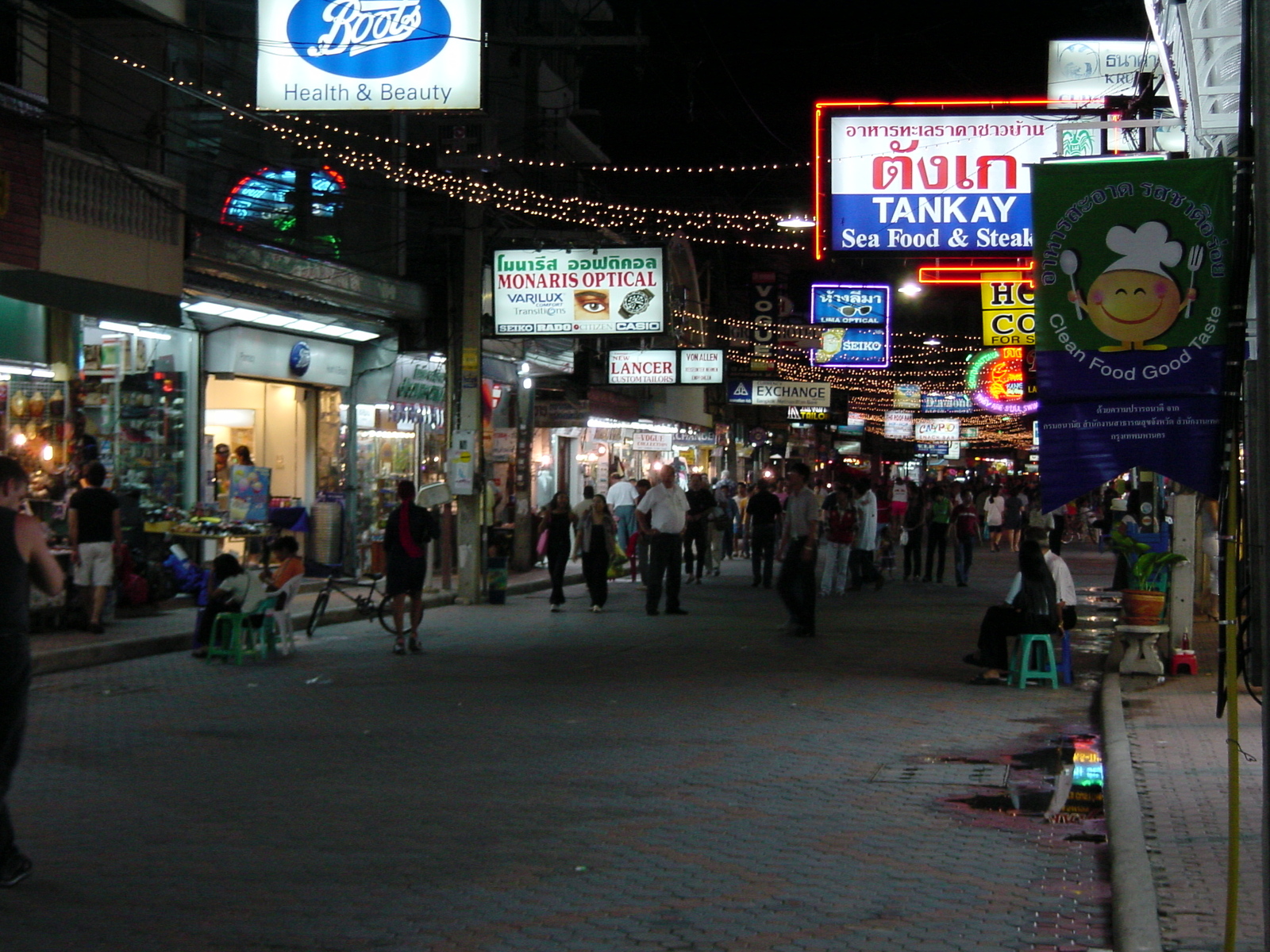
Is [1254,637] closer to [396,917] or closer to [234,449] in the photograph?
[396,917]

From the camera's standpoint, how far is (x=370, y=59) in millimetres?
17328

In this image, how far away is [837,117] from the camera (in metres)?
16.4

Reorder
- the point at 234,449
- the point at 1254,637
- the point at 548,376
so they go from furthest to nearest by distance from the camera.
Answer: the point at 548,376 → the point at 234,449 → the point at 1254,637

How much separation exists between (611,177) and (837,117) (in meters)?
23.2

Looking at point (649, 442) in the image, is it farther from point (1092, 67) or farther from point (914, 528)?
→ point (1092, 67)

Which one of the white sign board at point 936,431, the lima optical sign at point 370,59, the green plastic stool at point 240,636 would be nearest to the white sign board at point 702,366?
the lima optical sign at point 370,59

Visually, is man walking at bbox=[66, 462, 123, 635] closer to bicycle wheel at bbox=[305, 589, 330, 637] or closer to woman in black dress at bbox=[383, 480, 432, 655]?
bicycle wheel at bbox=[305, 589, 330, 637]

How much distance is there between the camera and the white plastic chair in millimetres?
15664

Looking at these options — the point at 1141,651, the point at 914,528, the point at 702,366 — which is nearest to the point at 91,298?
the point at 1141,651

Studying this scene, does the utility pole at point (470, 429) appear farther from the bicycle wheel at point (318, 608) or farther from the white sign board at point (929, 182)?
the white sign board at point (929, 182)

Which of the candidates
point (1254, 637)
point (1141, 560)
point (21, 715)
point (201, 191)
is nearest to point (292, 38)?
point (201, 191)

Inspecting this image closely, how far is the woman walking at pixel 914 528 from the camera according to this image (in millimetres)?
29328

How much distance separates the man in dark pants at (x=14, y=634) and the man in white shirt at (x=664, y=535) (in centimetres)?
1409

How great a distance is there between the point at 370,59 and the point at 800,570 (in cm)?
792
